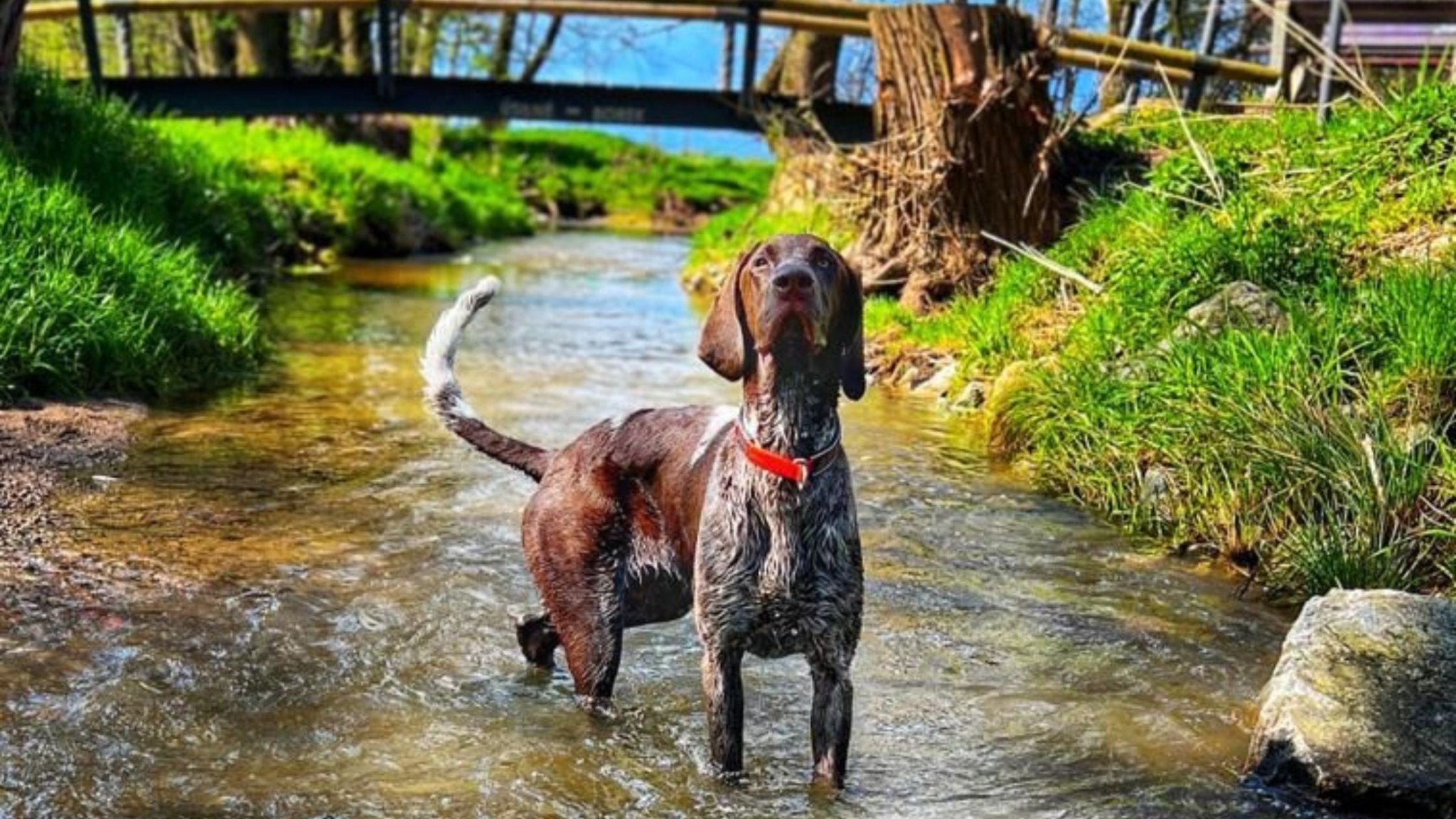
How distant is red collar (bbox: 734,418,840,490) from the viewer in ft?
13.1

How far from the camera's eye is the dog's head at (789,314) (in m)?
3.79

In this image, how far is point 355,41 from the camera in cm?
2919

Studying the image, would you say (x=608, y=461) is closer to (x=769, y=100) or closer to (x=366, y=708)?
(x=366, y=708)

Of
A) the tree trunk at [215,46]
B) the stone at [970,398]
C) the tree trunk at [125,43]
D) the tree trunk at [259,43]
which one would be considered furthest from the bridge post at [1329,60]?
the tree trunk at [215,46]

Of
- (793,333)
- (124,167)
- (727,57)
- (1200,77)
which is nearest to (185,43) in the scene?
(727,57)

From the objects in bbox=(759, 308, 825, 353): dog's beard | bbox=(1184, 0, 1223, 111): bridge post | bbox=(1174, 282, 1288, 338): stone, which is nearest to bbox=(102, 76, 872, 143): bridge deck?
bbox=(1184, 0, 1223, 111): bridge post

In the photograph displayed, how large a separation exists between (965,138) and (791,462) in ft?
26.9

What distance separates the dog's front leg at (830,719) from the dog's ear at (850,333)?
0.71 meters

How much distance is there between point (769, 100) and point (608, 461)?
12238 millimetres

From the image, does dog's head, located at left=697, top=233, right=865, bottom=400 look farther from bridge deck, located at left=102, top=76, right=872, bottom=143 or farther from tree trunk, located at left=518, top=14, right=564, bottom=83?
tree trunk, located at left=518, top=14, right=564, bottom=83

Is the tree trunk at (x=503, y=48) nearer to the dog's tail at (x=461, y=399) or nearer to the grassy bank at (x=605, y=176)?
the grassy bank at (x=605, y=176)

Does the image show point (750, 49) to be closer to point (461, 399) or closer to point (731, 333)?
point (461, 399)

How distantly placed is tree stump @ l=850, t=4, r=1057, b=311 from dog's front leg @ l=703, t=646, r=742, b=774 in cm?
799

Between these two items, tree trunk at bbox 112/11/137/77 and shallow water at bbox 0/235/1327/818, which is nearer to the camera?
shallow water at bbox 0/235/1327/818
